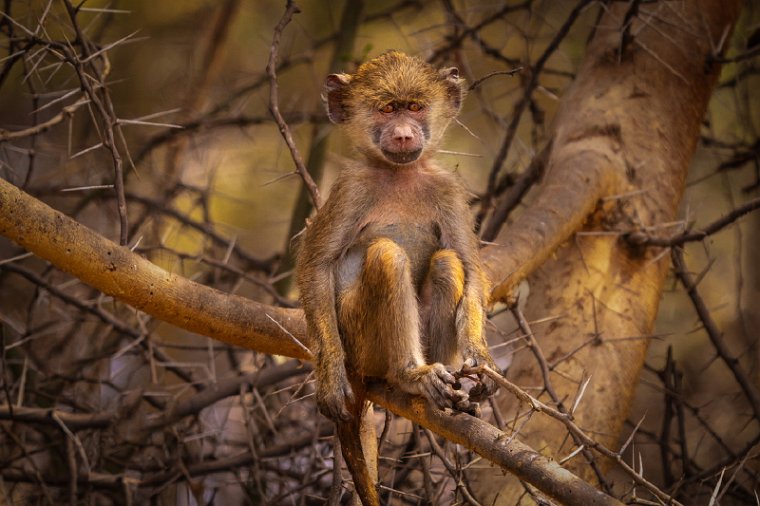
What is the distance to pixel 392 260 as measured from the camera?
11.4 ft

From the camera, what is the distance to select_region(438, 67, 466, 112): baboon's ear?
14.2ft

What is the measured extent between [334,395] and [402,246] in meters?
0.81

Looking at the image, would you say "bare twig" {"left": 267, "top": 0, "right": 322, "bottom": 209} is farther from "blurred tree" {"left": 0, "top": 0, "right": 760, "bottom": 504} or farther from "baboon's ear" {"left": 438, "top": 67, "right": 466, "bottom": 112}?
"baboon's ear" {"left": 438, "top": 67, "right": 466, "bottom": 112}

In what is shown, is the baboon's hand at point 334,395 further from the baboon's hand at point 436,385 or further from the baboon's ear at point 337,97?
the baboon's ear at point 337,97

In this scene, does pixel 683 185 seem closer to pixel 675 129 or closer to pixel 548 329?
pixel 675 129

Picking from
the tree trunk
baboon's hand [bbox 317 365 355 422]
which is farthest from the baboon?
the tree trunk

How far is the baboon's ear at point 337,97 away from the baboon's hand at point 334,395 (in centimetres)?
143

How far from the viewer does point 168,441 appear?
16.8 feet

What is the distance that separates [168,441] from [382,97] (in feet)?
8.50

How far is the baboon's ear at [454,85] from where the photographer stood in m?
4.32

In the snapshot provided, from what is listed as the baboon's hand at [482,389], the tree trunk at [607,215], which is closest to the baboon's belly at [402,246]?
the tree trunk at [607,215]

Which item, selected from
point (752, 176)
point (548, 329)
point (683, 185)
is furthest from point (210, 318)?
point (752, 176)

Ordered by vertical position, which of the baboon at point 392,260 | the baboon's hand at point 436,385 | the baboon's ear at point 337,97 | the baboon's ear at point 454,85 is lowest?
the baboon's hand at point 436,385

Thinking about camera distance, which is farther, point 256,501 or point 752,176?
point 752,176
